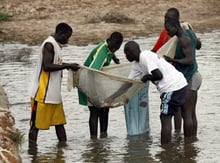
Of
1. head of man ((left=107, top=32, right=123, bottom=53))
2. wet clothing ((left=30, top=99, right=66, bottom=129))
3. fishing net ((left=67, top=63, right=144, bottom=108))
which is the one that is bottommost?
wet clothing ((left=30, top=99, right=66, bottom=129))

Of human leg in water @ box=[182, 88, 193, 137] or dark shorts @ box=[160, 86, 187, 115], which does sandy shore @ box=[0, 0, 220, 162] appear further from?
dark shorts @ box=[160, 86, 187, 115]

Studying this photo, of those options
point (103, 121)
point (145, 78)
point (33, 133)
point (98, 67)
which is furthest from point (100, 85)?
point (33, 133)

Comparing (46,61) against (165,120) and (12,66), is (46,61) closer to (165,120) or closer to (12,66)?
(165,120)

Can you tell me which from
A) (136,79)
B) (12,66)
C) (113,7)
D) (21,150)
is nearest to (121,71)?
(136,79)

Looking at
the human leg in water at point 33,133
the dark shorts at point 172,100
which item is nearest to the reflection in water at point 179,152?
the dark shorts at point 172,100

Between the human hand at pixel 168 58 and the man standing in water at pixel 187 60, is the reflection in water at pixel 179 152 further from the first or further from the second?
the human hand at pixel 168 58

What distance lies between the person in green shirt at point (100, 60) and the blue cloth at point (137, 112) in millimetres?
307

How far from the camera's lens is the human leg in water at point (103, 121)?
10539 mm

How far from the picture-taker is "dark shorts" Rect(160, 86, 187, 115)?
936 centimetres

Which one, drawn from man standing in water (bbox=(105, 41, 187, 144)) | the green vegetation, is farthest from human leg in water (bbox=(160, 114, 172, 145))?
the green vegetation

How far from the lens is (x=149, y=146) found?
10.1 metres

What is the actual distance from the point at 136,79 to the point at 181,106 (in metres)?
0.64

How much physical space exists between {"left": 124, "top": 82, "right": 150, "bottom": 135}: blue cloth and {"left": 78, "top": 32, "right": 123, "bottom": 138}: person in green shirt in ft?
1.01

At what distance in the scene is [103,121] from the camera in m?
10.6
